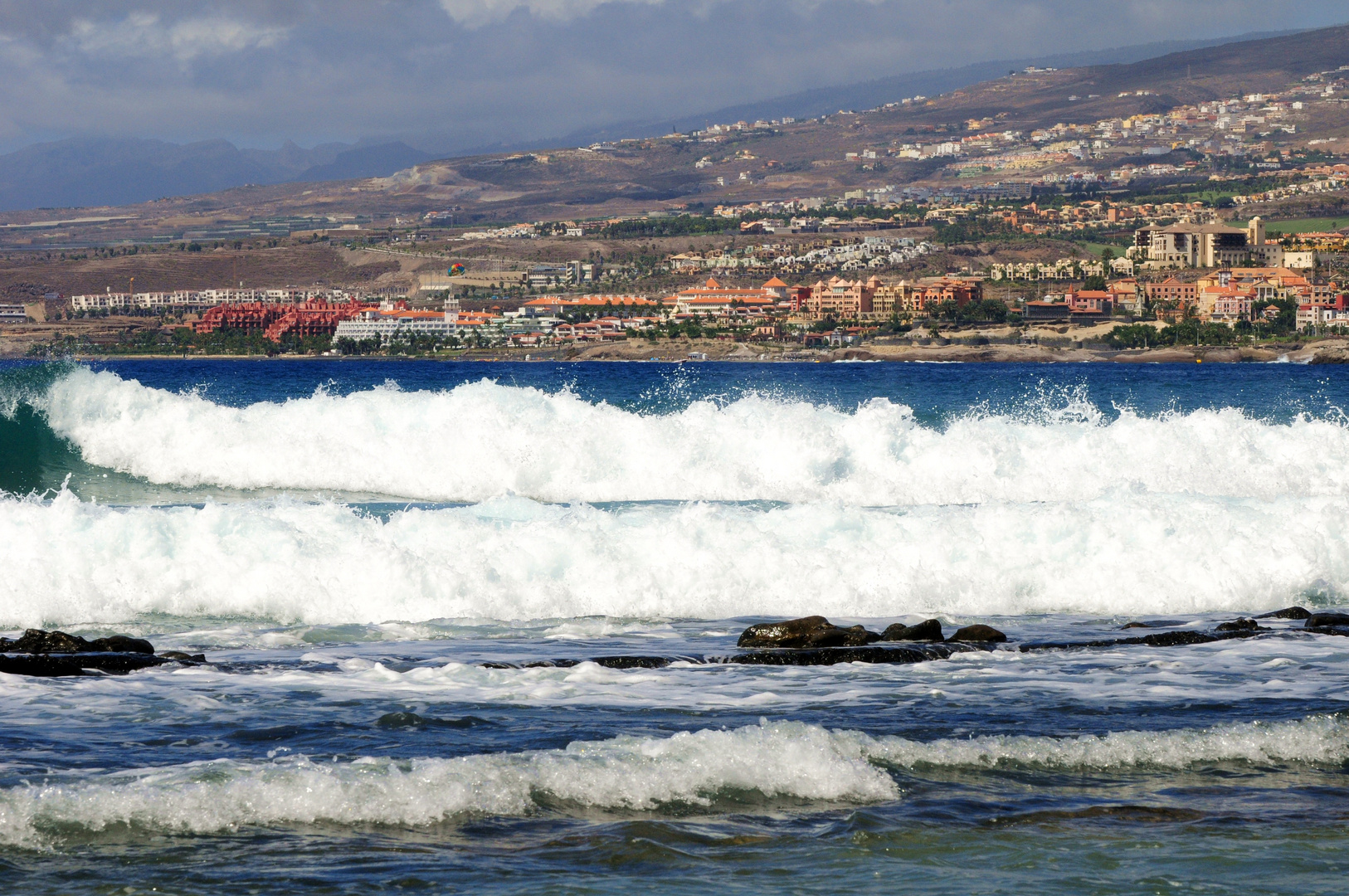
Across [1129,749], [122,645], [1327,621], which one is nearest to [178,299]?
[122,645]

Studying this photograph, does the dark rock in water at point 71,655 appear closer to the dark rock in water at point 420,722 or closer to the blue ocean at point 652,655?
the blue ocean at point 652,655

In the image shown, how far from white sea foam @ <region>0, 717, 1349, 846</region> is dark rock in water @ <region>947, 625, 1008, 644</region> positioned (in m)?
3.51

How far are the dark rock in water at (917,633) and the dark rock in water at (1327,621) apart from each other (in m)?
3.75

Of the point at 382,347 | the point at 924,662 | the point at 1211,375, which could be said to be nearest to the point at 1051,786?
the point at 924,662

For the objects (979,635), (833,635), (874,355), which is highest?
(874,355)

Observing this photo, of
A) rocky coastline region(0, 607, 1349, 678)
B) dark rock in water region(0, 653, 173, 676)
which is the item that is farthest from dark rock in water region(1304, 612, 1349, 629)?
dark rock in water region(0, 653, 173, 676)

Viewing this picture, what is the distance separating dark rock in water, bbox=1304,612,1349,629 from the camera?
1348 centimetres

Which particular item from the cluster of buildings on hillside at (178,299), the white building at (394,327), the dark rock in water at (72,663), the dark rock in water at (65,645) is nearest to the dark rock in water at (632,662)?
the dark rock in water at (72,663)

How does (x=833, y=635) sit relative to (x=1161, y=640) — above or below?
above

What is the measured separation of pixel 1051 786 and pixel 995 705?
187cm

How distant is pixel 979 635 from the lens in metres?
12.8

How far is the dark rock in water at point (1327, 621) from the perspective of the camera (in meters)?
13.5

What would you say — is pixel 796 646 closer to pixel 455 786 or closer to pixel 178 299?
pixel 455 786

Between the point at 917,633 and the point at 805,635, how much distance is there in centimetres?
106
